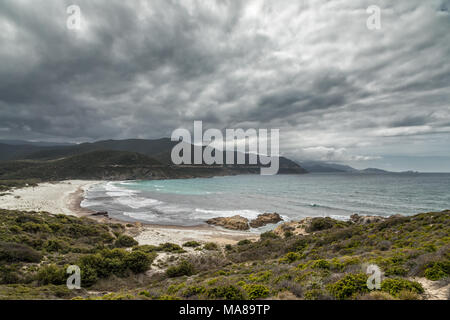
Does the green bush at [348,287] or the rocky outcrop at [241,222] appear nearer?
the green bush at [348,287]

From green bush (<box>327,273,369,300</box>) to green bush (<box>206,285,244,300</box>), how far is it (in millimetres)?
2792

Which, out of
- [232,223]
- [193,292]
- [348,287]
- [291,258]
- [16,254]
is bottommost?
[232,223]

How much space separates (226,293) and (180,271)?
20.7 feet

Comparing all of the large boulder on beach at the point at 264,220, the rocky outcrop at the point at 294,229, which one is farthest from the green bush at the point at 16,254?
the large boulder on beach at the point at 264,220

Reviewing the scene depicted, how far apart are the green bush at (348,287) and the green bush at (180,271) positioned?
27.0 feet

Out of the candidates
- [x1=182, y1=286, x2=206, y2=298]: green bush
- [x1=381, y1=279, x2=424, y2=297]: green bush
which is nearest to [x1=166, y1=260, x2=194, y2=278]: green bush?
[x1=182, y1=286, x2=206, y2=298]: green bush

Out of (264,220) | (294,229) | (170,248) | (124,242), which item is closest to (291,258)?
(170,248)

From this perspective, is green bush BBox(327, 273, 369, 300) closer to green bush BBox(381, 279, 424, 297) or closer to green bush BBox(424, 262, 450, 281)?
green bush BBox(381, 279, 424, 297)

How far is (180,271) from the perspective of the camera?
11.6 metres

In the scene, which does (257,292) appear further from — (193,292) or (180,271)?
(180,271)

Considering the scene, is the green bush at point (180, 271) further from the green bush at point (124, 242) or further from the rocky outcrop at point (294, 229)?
the rocky outcrop at point (294, 229)

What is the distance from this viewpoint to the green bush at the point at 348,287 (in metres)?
5.71

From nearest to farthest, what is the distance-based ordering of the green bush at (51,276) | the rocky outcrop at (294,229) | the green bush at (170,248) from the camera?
the green bush at (51,276) < the green bush at (170,248) < the rocky outcrop at (294,229)
